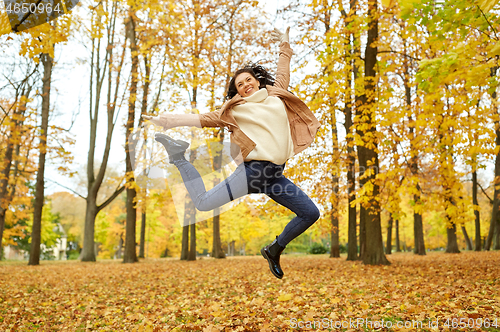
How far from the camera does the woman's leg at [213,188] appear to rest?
313cm

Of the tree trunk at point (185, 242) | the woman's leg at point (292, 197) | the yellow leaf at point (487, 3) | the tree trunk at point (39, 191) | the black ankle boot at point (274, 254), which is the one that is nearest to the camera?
the woman's leg at point (292, 197)

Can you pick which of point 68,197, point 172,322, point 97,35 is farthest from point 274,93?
point 68,197

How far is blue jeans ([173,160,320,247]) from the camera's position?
3.13m

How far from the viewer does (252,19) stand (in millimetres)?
15922

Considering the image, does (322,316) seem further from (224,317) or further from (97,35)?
(97,35)

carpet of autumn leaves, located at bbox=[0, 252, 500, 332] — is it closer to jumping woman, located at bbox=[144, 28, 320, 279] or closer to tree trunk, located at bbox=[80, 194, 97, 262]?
jumping woman, located at bbox=[144, 28, 320, 279]

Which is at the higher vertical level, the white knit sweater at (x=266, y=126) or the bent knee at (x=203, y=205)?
the white knit sweater at (x=266, y=126)

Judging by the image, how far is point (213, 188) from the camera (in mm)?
3260

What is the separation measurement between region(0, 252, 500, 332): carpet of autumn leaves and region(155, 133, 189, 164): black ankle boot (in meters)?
2.41

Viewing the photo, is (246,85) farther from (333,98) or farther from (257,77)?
(333,98)

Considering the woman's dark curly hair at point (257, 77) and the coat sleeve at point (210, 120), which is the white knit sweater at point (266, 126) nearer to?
the coat sleeve at point (210, 120)

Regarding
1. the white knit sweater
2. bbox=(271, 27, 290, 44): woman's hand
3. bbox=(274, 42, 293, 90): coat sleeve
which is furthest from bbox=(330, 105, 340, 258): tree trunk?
the white knit sweater

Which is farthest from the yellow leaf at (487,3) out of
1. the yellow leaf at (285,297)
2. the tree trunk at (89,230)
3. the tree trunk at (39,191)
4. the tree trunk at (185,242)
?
the tree trunk at (89,230)

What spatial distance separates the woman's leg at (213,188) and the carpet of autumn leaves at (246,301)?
2145mm
